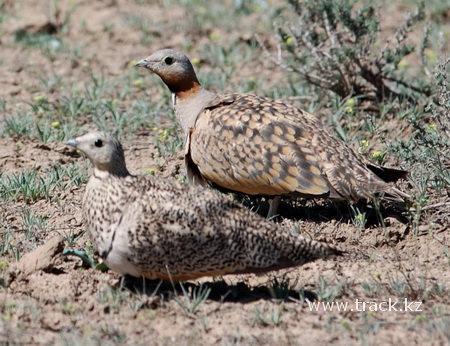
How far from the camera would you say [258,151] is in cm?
580

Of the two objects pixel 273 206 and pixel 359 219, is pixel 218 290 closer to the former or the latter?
pixel 273 206

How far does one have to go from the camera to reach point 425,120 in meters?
7.30

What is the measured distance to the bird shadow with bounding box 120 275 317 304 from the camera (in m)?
4.75

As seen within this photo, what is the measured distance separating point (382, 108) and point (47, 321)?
3.99 m

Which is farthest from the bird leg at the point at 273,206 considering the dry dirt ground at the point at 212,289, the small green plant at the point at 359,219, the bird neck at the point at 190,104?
the bird neck at the point at 190,104

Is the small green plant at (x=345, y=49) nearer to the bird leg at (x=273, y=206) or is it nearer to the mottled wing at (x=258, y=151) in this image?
the mottled wing at (x=258, y=151)

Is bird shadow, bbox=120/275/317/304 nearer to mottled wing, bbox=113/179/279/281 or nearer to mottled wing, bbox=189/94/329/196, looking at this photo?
mottled wing, bbox=113/179/279/281

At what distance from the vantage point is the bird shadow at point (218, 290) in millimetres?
4750

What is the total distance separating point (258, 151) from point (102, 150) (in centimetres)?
142

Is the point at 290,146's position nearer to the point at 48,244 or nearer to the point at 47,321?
the point at 48,244

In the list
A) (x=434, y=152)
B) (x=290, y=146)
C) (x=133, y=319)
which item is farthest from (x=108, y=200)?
(x=434, y=152)

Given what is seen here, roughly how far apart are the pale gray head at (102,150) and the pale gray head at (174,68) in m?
1.96

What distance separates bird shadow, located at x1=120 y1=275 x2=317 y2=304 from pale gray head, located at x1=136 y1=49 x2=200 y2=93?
2.16 m

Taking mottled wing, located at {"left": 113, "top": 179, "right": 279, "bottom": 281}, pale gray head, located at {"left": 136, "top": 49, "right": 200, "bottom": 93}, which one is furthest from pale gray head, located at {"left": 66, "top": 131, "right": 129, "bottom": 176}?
pale gray head, located at {"left": 136, "top": 49, "right": 200, "bottom": 93}
